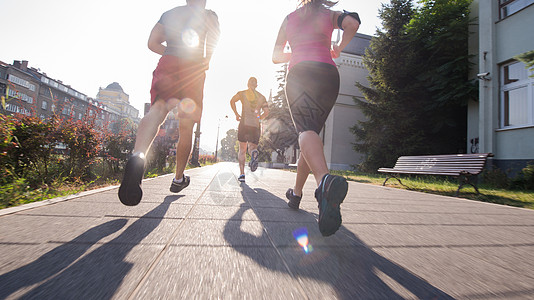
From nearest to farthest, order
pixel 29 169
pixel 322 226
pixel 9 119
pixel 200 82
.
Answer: pixel 322 226
pixel 200 82
pixel 9 119
pixel 29 169

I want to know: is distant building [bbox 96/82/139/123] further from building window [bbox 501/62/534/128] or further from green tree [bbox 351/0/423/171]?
building window [bbox 501/62/534/128]

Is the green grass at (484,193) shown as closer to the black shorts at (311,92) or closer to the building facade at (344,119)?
the black shorts at (311,92)

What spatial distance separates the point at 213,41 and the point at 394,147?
13715mm

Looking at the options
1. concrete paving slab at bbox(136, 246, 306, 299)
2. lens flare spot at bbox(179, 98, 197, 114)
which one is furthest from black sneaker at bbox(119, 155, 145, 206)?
lens flare spot at bbox(179, 98, 197, 114)

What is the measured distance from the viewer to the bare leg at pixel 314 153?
70.1 inches

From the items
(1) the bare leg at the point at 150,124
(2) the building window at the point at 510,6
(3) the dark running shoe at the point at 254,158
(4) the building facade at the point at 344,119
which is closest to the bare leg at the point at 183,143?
(1) the bare leg at the point at 150,124

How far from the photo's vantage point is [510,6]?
31.7ft

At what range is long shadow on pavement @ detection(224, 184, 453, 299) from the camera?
957mm

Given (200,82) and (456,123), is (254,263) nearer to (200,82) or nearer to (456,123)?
(200,82)

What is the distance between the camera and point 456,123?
537 inches

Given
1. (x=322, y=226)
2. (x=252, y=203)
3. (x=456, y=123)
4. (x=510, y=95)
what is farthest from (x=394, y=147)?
A: (x=322, y=226)

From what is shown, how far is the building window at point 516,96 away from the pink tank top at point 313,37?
10.6m

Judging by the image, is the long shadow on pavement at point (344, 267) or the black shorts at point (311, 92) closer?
the long shadow on pavement at point (344, 267)

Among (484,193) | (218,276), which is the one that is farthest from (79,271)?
(484,193)
